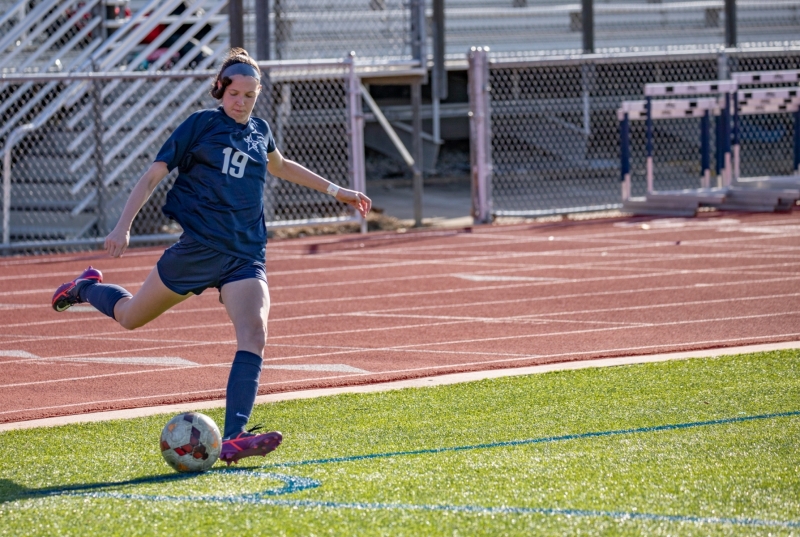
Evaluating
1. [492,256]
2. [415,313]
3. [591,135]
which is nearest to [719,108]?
[492,256]

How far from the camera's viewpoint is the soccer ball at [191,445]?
4926 mm

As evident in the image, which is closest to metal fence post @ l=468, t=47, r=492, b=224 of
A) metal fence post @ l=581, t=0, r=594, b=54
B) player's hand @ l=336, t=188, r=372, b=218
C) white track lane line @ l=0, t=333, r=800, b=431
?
metal fence post @ l=581, t=0, r=594, b=54

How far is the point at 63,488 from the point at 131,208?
128cm

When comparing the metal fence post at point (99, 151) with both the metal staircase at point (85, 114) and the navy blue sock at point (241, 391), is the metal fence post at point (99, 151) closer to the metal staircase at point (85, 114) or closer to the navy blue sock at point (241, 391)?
the metal staircase at point (85, 114)

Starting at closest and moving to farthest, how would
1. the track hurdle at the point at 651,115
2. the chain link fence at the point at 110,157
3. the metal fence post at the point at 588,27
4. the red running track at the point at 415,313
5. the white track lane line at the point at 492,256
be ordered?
the red running track at the point at 415,313 < the white track lane line at the point at 492,256 < the chain link fence at the point at 110,157 < the track hurdle at the point at 651,115 < the metal fence post at the point at 588,27

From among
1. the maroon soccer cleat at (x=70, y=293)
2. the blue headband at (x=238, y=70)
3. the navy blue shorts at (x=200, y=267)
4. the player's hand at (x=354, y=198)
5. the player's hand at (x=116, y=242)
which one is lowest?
the maroon soccer cleat at (x=70, y=293)

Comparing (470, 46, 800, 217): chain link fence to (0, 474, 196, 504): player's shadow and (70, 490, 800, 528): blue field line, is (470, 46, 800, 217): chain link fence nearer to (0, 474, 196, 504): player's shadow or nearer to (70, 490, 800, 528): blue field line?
(0, 474, 196, 504): player's shadow

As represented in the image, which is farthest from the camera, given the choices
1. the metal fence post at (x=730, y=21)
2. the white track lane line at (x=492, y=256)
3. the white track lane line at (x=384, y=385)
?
the metal fence post at (x=730, y=21)

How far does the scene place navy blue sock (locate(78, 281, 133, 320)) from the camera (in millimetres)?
5957

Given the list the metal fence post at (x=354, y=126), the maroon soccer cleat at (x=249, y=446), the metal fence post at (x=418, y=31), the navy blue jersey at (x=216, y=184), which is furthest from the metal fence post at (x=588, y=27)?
the maroon soccer cleat at (x=249, y=446)

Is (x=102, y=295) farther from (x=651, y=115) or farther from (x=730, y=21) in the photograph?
(x=730, y=21)

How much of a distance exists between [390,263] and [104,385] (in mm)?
5542

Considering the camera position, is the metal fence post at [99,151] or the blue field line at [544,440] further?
the metal fence post at [99,151]

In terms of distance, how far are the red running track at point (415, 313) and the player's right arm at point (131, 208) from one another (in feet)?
5.20
